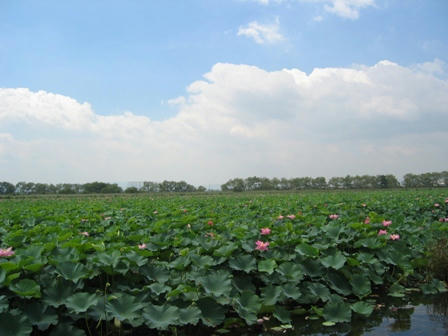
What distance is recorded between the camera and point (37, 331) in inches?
93.0

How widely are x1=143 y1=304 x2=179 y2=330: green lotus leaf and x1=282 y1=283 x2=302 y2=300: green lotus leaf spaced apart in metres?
1.16

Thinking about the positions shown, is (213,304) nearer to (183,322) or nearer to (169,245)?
(183,322)

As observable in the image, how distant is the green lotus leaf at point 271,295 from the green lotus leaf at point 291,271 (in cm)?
20

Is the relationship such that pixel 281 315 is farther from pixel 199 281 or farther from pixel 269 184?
pixel 269 184

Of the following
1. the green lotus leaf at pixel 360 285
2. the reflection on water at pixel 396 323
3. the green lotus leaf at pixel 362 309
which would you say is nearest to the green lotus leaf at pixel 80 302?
the reflection on water at pixel 396 323

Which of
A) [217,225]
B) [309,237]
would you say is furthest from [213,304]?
[217,225]

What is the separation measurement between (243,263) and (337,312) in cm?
99

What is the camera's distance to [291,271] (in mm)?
3252

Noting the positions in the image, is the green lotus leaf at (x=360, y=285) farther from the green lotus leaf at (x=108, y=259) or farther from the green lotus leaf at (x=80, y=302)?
the green lotus leaf at (x=80, y=302)

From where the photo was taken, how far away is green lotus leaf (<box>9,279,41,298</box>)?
224cm

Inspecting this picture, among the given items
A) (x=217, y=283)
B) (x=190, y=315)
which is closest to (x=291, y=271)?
(x=217, y=283)

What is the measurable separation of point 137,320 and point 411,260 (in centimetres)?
375

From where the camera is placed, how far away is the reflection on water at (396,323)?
277 cm

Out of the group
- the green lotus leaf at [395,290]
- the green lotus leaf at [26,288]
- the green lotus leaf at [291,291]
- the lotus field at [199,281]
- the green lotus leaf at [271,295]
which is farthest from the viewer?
the green lotus leaf at [395,290]
